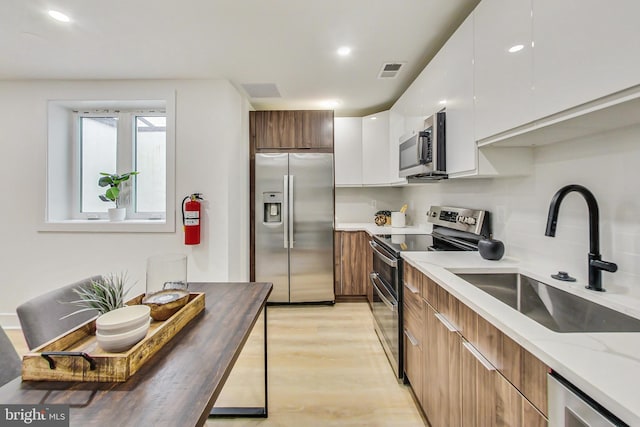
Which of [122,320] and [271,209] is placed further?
[271,209]

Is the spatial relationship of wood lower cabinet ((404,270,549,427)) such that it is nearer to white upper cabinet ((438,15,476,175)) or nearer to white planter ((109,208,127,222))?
white upper cabinet ((438,15,476,175))

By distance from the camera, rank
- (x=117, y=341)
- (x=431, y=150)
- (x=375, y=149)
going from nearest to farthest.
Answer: (x=117, y=341), (x=431, y=150), (x=375, y=149)

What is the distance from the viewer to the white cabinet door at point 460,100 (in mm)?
1596

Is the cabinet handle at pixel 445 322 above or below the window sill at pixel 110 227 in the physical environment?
below

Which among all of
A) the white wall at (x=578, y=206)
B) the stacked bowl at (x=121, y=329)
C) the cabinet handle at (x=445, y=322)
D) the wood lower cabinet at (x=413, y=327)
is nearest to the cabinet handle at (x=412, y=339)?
the wood lower cabinet at (x=413, y=327)

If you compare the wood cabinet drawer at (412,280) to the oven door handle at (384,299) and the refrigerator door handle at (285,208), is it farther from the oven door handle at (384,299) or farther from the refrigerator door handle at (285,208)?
the refrigerator door handle at (285,208)

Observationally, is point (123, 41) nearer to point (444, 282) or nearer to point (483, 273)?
point (444, 282)

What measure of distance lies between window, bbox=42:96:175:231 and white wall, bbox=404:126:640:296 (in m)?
3.07

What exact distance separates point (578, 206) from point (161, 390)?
176cm

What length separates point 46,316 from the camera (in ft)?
3.58

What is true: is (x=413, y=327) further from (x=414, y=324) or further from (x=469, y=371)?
(x=469, y=371)

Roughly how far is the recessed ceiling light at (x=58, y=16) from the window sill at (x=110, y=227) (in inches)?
66.2

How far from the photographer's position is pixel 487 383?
3.16 ft

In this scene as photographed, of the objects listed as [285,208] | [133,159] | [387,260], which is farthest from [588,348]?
[133,159]
